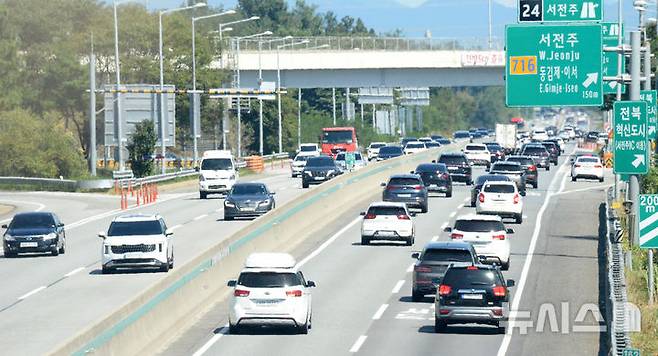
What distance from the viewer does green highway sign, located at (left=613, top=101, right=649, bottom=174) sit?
38.3 metres

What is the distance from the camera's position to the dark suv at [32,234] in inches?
1921

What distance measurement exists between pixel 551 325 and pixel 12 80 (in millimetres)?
104662

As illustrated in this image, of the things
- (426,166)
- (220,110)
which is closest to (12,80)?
(220,110)

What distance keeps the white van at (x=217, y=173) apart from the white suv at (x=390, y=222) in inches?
842

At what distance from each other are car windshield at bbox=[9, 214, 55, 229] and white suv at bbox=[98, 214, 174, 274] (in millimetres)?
6180

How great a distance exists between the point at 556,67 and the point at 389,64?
80.5 m

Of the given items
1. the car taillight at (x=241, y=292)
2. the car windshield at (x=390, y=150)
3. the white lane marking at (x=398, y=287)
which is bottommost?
the white lane marking at (x=398, y=287)

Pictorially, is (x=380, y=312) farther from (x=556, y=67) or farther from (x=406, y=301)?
(x=556, y=67)

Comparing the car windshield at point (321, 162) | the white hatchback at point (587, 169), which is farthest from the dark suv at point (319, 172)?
the white hatchback at point (587, 169)

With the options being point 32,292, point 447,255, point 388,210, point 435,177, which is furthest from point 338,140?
point 447,255

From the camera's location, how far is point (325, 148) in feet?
342

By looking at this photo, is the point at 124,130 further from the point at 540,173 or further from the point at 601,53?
the point at 601,53

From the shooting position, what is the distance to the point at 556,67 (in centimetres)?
4047

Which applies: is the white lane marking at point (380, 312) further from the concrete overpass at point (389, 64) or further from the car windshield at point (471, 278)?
the concrete overpass at point (389, 64)
